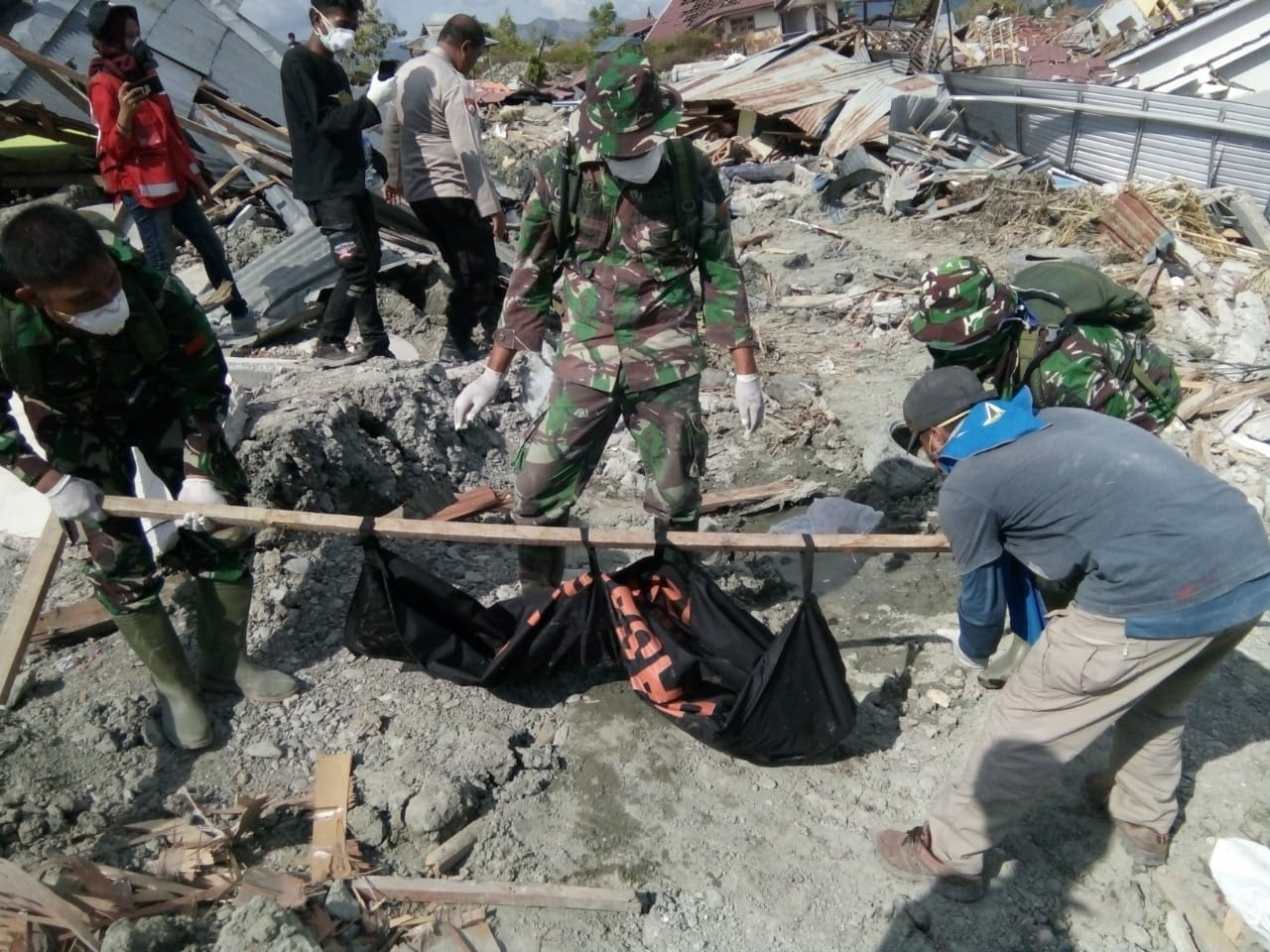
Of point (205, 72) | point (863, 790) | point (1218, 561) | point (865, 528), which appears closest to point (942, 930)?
point (863, 790)

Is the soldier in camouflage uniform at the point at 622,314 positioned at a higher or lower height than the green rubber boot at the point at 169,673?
higher

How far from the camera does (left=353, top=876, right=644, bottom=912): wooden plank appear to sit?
2586mm

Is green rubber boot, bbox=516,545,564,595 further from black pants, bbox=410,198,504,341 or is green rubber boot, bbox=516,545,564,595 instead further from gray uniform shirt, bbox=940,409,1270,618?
black pants, bbox=410,198,504,341

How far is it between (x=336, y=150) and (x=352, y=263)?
65cm

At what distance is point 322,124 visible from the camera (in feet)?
16.4

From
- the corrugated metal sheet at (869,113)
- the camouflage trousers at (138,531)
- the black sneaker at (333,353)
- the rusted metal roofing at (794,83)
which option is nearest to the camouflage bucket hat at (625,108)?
the camouflage trousers at (138,531)

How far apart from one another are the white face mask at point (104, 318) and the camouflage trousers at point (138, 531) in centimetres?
46

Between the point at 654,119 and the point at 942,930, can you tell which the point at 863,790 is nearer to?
the point at 942,930

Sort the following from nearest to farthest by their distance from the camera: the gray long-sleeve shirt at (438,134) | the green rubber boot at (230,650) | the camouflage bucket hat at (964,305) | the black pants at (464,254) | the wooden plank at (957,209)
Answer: the camouflage bucket hat at (964,305)
the green rubber boot at (230,650)
the gray long-sleeve shirt at (438,134)
the black pants at (464,254)
the wooden plank at (957,209)

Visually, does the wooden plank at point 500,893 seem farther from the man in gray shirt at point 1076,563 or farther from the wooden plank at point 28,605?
the wooden plank at point 28,605

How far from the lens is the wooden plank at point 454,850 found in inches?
107

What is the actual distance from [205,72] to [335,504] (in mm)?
9475

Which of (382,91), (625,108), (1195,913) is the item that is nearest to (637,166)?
(625,108)

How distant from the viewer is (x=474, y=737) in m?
3.13
